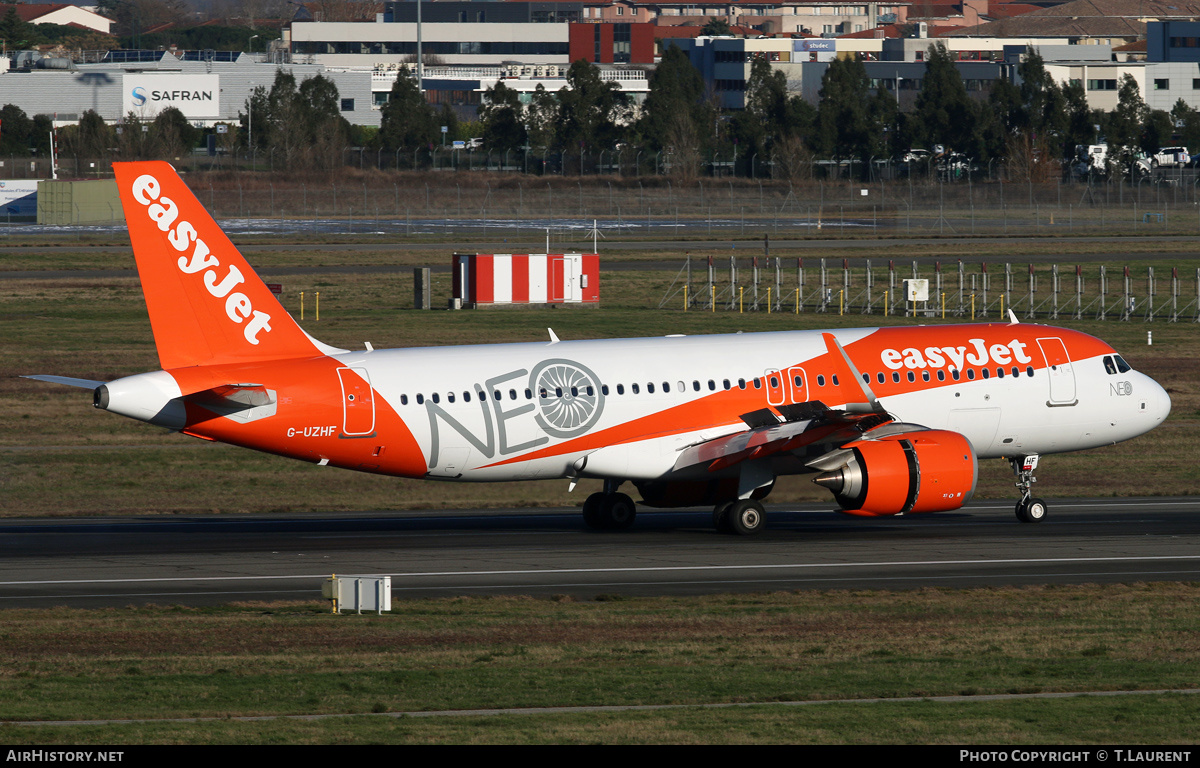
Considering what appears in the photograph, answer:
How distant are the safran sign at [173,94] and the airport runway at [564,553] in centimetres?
14732

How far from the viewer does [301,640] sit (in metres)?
22.6

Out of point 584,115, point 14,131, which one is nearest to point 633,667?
point 584,115

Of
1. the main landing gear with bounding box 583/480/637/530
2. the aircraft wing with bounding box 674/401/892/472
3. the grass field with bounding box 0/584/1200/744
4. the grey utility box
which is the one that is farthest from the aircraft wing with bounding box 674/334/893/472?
the grey utility box

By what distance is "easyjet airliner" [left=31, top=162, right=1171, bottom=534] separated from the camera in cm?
3127

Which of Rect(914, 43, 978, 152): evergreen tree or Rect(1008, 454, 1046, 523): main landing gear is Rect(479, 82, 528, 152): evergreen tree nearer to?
Rect(914, 43, 978, 152): evergreen tree

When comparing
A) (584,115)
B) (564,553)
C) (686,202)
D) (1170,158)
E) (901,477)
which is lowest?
(564,553)

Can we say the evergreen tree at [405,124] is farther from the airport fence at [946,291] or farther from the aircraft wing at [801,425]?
the aircraft wing at [801,425]

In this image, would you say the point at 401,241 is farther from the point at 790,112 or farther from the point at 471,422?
the point at 471,422

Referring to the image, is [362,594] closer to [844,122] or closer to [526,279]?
[526,279]

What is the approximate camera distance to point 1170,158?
16150 centimetres

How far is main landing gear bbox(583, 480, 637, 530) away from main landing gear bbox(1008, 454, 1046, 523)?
9085 millimetres

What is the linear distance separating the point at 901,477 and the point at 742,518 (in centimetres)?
377

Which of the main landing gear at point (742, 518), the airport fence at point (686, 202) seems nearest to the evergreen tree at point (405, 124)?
the airport fence at point (686, 202)
